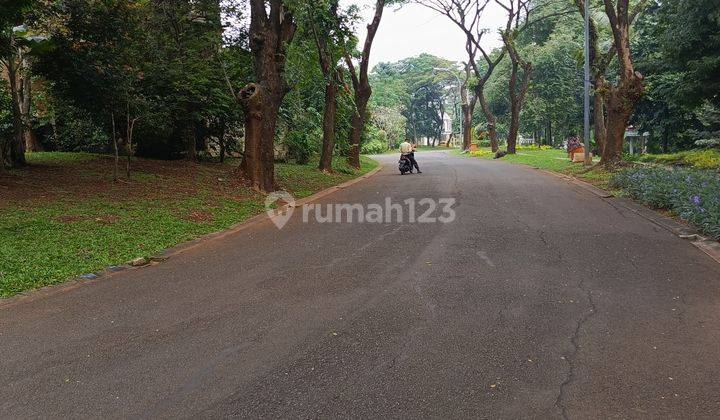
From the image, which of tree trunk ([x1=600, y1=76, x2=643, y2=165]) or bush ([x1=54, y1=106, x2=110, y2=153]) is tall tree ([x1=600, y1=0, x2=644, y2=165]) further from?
bush ([x1=54, y1=106, x2=110, y2=153])

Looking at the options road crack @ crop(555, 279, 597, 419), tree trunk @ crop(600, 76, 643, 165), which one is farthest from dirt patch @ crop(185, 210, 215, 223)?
tree trunk @ crop(600, 76, 643, 165)

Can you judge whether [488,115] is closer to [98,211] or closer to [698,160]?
[698,160]

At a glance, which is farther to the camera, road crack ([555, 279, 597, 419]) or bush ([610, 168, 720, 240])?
bush ([610, 168, 720, 240])

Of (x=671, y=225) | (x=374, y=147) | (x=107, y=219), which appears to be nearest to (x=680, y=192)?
(x=671, y=225)

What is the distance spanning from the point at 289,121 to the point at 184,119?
22.8 ft

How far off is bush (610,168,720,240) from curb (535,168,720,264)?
14cm

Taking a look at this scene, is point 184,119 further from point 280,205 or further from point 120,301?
point 120,301

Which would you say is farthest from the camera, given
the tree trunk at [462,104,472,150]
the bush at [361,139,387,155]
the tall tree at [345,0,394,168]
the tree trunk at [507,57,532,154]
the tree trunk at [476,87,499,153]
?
the bush at [361,139,387,155]

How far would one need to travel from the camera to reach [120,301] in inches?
212

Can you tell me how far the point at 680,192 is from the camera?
9.80 metres

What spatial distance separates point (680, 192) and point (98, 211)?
10350 mm

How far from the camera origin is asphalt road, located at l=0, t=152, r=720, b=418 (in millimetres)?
3354

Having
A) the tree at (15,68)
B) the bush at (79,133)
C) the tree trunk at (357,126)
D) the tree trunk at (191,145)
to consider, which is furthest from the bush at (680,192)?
the bush at (79,133)

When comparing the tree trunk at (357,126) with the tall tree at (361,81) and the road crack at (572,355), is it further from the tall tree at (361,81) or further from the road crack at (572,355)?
the road crack at (572,355)
